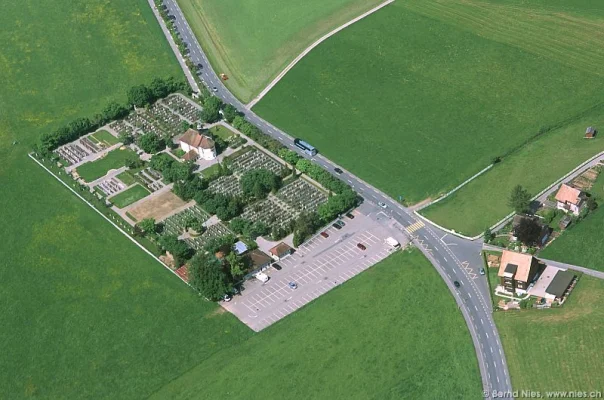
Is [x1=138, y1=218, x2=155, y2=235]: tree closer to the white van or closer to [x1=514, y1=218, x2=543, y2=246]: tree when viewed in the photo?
the white van

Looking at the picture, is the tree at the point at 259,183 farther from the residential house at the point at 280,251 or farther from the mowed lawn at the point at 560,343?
the mowed lawn at the point at 560,343

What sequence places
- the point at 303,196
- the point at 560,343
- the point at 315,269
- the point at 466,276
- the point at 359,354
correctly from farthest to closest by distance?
the point at 303,196 < the point at 315,269 < the point at 466,276 < the point at 359,354 < the point at 560,343

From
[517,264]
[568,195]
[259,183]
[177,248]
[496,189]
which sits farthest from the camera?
[259,183]

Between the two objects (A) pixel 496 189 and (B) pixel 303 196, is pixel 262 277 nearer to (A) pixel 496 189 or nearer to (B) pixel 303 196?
(B) pixel 303 196

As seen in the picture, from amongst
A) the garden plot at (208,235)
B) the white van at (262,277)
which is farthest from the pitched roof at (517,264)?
the garden plot at (208,235)

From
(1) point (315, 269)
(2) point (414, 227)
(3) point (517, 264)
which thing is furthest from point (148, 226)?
(3) point (517, 264)

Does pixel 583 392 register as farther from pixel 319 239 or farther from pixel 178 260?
pixel 178 260
